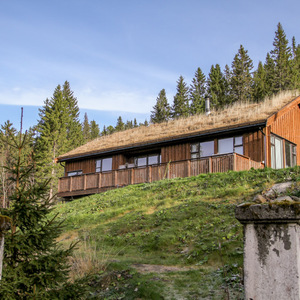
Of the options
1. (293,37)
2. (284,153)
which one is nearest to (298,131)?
(284,153)

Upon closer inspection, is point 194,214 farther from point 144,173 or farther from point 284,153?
point 284,153

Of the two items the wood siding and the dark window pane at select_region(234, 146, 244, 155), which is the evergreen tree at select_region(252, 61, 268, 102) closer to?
the wood siding

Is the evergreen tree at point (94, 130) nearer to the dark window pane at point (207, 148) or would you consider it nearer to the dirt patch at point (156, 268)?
the dark window pane at point (207, 148)

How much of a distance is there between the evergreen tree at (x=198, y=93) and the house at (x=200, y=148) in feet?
123

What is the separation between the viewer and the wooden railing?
63.6ft

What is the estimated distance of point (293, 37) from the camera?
82.8 m

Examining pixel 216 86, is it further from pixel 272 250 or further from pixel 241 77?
pixel 272 250

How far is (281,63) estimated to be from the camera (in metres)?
62.4

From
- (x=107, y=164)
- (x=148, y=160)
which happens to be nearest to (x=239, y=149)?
(x=148, y=160)

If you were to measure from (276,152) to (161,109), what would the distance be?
1913 inches

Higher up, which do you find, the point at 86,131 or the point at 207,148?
the point at 86,131

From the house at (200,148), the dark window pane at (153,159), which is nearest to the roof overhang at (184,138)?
the house at (200,148)

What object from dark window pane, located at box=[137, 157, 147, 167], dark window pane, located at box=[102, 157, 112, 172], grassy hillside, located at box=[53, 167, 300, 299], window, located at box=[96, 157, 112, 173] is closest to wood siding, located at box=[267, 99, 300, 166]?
grassy hillside, located at box=[53, 167, 300, 299]

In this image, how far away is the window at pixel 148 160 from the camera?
25.8 meters
